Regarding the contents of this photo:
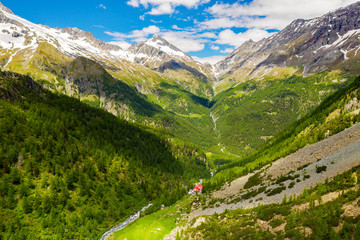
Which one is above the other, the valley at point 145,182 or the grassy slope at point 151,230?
the valley at point 145,182

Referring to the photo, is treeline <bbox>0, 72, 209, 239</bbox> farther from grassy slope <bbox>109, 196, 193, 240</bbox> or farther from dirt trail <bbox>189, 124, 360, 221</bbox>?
dirt trail <bbox>189, 124, 360, 221</bbox>

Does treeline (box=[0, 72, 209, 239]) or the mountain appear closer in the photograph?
the mountain

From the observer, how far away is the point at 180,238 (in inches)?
2128

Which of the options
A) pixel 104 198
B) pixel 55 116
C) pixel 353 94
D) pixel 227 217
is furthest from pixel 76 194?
pixel 353 94

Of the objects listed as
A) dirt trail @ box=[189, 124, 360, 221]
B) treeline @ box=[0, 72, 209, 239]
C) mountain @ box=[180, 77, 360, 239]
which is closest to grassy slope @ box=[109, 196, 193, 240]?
dirt trail @ box=[189, 124, 360, 221]

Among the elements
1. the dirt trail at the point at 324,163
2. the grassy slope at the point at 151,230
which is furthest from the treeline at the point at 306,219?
the grassy slope at the point at 151,230

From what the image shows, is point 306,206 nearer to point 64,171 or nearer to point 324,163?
point 324,163

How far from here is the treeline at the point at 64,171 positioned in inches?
3332

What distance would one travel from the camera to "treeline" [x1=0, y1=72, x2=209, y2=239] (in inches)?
3332

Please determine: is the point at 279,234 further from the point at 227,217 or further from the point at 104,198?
the point at 104,198

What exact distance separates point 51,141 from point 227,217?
110 m

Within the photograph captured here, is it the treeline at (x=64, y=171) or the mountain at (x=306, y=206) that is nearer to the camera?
the mountain at (x=306, y=206)

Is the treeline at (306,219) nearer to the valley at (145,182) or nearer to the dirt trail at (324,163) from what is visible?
the valley at (145,182)

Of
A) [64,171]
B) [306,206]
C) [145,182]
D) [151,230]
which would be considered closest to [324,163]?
[306,206]
